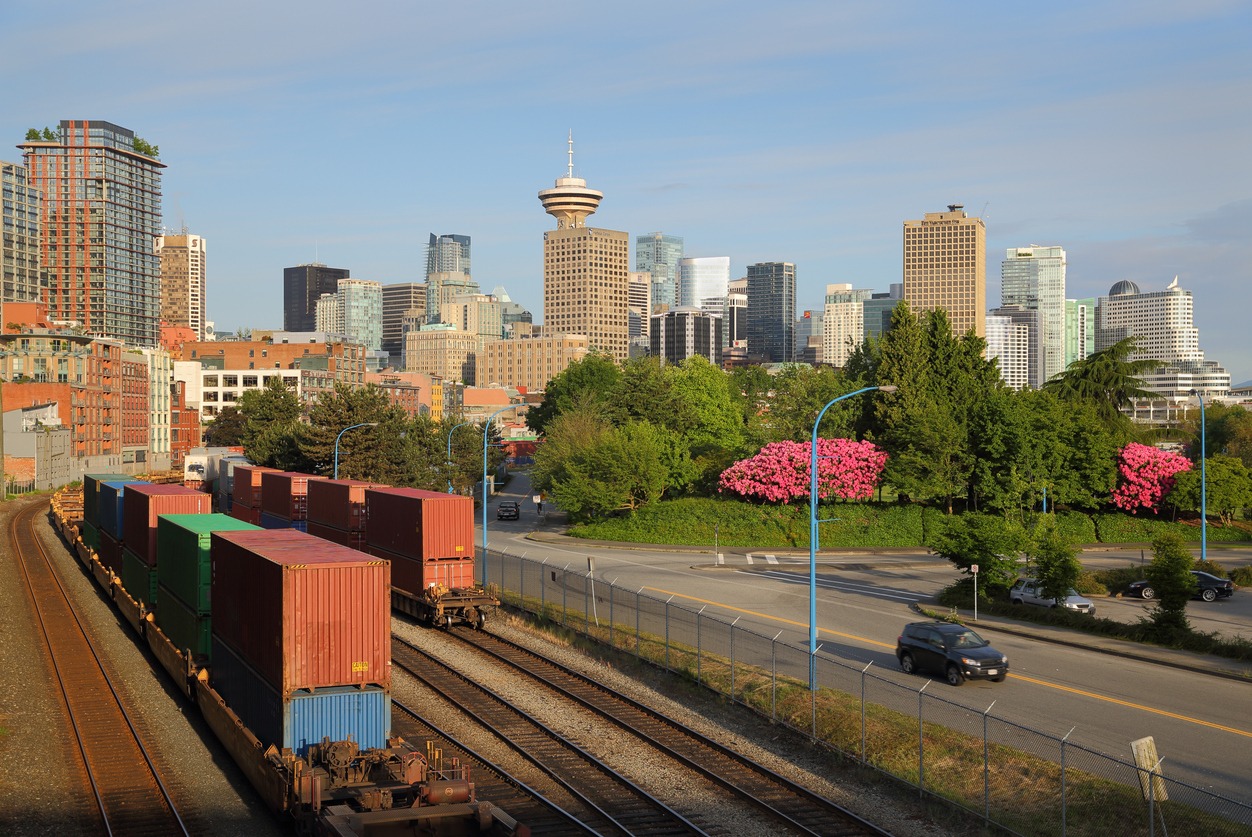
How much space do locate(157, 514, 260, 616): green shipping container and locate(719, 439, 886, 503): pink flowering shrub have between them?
4133 centimetres

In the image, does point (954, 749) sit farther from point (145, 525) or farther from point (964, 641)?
point (145, 525)

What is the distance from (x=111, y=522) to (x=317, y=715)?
28.5 m

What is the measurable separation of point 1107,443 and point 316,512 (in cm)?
4509

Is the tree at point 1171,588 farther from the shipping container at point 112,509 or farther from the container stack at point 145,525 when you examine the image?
the shipping container at point 112,509

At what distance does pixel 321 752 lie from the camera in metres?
18.8

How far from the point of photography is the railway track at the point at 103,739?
19562mm

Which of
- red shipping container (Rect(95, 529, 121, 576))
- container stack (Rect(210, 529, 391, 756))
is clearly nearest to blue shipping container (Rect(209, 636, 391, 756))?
container stack (Rect(210, 529, 391, 756))

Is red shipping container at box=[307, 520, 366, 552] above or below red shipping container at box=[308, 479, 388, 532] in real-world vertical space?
below

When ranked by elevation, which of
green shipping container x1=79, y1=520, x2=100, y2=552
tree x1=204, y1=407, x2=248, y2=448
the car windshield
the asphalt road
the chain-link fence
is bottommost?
the asphalt road

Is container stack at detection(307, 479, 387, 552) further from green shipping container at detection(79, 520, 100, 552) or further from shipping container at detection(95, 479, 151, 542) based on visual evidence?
green shipping container at detection(79, 520, 100, 552)

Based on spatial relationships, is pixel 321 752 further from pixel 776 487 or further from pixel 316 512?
pixel 776 487

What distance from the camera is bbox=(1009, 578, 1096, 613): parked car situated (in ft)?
133

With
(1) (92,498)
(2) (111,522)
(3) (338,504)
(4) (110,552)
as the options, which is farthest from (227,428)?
(3) (338,504)

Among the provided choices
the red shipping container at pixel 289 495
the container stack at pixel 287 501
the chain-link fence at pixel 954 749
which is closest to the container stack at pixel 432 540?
the chain-link fence at pixel 954 749
